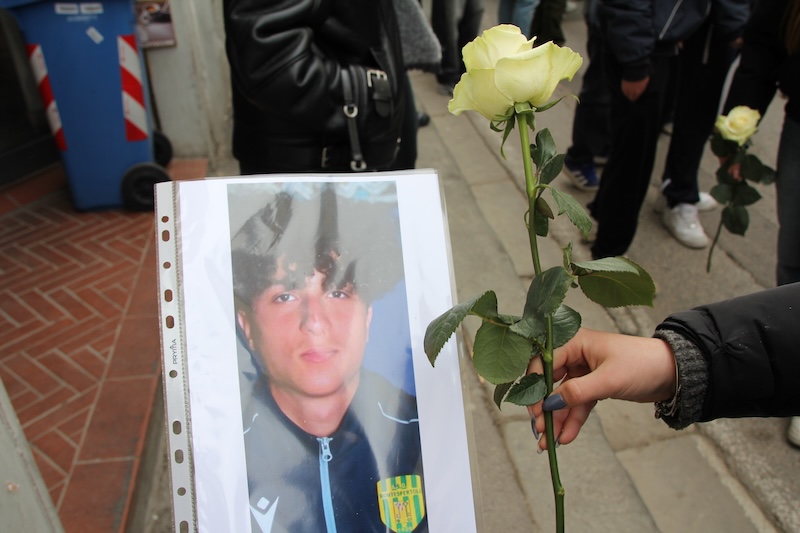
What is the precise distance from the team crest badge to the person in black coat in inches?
8.0

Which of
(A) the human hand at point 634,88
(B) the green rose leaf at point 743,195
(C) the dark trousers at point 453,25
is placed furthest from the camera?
(C) the dark trousers at point 453,25

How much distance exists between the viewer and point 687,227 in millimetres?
3641

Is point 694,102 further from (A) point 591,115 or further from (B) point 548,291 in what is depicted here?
(B) point 548,291

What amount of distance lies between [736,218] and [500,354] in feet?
7.48

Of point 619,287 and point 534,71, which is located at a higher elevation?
point 534,71

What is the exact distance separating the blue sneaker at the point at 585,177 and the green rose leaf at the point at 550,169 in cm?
338

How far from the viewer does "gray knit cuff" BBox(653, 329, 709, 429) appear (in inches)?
40.0

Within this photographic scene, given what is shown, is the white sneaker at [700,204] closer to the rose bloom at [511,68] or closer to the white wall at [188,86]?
the white wall at [188,86]

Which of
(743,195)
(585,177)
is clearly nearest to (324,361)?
(743,195)

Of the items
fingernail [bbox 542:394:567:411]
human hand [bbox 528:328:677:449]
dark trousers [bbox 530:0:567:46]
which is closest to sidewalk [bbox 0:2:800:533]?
human hand [bbox 528:328:677:449]

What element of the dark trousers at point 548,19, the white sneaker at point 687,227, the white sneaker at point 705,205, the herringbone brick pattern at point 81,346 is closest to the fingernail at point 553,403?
the herringbone brick pattern at point 81,346

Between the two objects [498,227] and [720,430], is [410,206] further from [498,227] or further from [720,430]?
[498,227]

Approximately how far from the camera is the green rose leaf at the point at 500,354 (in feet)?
2.69

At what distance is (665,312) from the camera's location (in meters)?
3.18
